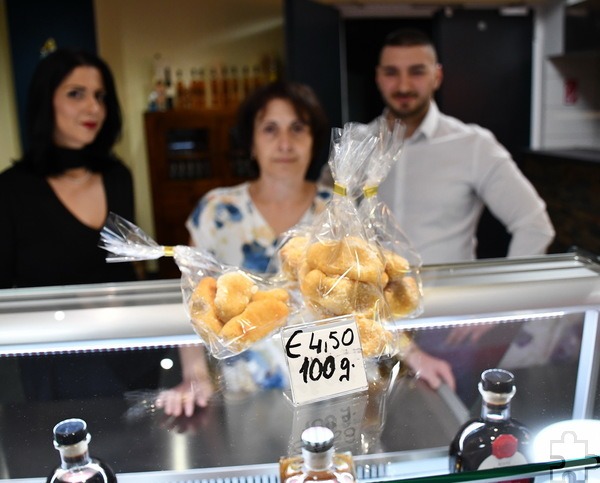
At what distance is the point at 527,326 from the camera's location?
3.08 feet

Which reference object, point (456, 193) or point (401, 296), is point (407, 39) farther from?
point (401, 296)

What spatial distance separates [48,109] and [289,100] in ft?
2.68

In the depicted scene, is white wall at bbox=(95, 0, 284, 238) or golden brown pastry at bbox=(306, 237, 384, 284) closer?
golden brown pastry at bbox=(306, 237, 384, 284)

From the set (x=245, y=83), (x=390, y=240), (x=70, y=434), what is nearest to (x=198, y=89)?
(x=245, y=83)

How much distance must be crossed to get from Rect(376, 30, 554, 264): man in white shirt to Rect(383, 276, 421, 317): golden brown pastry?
133 cm

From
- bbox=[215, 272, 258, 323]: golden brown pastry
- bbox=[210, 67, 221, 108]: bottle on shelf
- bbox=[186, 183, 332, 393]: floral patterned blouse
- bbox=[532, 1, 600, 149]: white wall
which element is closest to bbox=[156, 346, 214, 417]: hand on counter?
bbox=[215, 272, 258, 323]: golden brown pastry

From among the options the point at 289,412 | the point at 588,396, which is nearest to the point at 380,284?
the point at 289,412

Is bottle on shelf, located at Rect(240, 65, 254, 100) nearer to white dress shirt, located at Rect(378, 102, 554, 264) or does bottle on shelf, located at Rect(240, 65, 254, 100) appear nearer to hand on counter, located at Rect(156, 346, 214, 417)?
white dress shirt, located at Rect(378, 102, 554, 264)

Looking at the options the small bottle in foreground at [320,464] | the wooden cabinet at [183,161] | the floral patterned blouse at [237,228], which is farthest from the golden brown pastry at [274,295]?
the wooden cabinet at [183,161]

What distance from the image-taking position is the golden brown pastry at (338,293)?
75 centimetres

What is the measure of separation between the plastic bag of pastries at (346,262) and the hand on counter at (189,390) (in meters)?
0.16

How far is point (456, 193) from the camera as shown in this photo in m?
2.11

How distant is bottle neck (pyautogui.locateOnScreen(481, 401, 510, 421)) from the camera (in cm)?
67

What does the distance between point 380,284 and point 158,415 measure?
347mm
